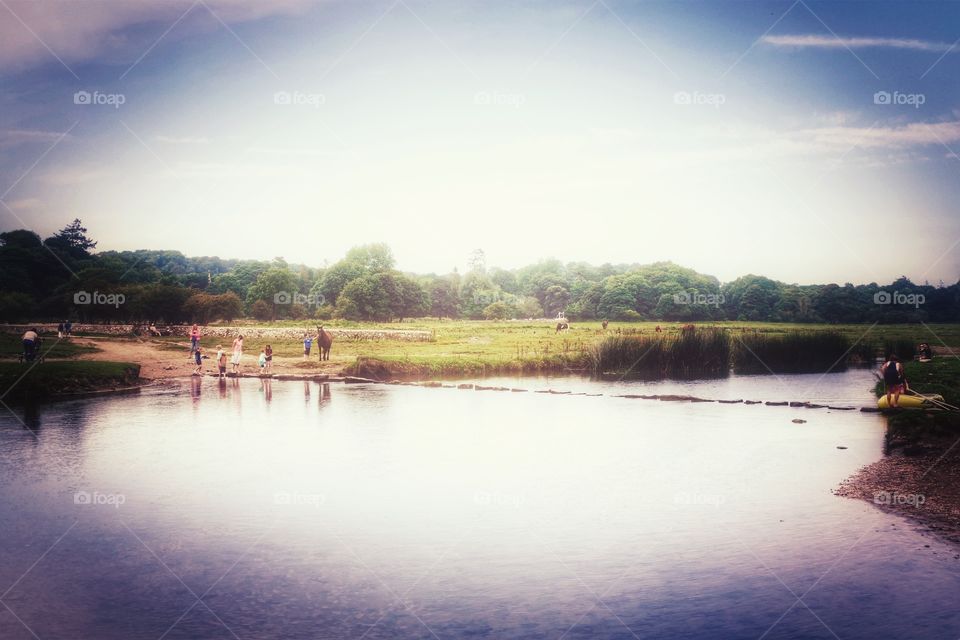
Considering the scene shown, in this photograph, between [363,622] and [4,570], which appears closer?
[363,622]

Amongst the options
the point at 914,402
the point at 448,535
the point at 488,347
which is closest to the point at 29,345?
the point at 488,347

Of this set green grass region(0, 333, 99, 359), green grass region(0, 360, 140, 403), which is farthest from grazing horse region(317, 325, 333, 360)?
green grass region(0, 333, 99, 359)

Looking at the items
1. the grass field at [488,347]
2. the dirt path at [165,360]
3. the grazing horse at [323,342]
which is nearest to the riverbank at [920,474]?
the grass field at [488,347]

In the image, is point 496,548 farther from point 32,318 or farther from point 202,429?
point 32,318

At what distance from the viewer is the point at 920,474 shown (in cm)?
1738

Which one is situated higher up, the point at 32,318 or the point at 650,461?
the point at 32,318

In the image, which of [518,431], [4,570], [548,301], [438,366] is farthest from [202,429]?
[548,301]

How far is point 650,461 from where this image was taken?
2006 centimetres

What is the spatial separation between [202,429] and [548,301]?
7489 cm

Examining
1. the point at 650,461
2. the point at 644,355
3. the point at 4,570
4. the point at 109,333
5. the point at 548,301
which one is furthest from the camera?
the point at 548,301

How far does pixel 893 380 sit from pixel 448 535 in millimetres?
19601

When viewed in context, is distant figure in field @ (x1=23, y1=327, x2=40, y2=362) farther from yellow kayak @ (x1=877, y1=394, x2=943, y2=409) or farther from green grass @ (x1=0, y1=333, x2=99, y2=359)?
yellow kayak @ (x1=877, y1=394, x2=943, y2=409)

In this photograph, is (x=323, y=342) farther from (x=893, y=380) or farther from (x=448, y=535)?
(x=448, y=535)

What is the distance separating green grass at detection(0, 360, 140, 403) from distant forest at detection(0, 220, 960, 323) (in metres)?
23.8
